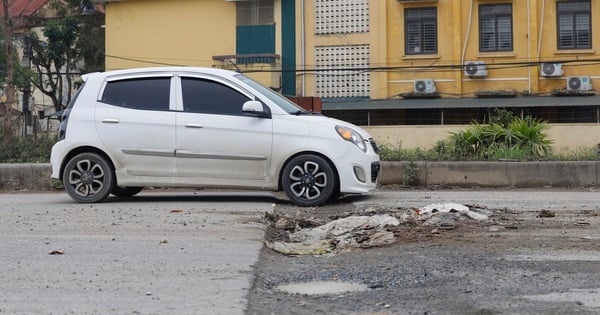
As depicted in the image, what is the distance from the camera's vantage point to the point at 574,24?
3325 centimetres

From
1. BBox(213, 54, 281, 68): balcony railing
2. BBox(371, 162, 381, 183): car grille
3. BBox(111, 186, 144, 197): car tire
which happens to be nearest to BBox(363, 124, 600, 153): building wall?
BBox(213, 54, 281, 68): balcony railing

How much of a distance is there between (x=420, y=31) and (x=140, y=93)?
→ 84.2 feet

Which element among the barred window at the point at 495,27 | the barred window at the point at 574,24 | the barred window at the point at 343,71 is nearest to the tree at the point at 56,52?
the barred window at the point at 343,71

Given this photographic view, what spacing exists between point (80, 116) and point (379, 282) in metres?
6.21

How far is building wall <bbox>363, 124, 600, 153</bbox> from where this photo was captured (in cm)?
2884

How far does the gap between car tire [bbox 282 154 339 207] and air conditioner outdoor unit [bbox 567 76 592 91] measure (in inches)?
980

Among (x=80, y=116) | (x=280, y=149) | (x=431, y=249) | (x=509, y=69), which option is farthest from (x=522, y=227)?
(x=509, y=69)

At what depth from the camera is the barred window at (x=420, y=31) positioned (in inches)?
1366

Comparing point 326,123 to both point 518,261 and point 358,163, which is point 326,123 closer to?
point 358,163

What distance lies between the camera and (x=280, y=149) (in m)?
10.2

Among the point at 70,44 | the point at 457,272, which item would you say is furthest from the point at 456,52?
the point at 457,272

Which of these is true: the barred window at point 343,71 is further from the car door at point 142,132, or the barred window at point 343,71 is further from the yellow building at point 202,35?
the car door at point 142,132

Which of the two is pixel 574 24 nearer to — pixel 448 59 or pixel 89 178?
pixel 448 59

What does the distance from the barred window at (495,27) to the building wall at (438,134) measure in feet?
17.9
